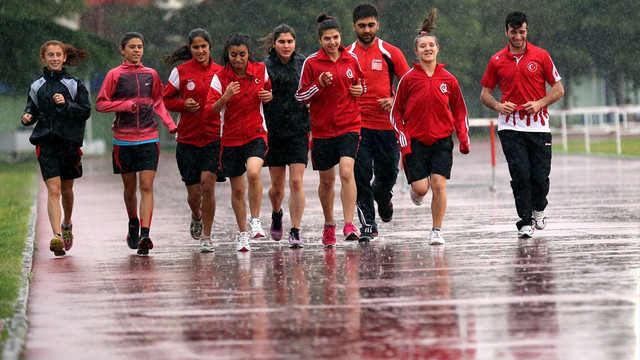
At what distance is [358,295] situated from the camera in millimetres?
8922

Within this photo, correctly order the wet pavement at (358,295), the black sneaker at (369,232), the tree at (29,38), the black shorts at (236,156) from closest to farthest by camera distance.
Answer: the wet pavement at (358,295) → the black shorts at (236,156) → the black sneaker at (369,232) → the tree at (29,38)

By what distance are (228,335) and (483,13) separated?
2284 inches

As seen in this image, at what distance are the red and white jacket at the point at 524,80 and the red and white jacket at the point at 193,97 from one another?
2657mm

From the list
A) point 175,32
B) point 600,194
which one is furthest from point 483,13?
point 600,194

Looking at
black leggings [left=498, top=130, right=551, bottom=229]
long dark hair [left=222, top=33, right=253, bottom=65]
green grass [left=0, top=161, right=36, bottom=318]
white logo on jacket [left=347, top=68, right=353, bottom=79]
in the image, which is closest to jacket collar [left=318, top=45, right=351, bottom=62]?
white logo on jacket [left=347, top=68, right=353, bottom=79]

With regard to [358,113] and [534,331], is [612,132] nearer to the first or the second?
[358,113]

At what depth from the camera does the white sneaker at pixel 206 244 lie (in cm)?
1239

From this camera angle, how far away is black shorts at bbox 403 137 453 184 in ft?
40.5

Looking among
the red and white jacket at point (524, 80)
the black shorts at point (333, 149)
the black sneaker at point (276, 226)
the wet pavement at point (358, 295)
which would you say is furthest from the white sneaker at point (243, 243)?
the red and white jacket at point (524, 80)

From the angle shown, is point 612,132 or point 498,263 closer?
point 498,263

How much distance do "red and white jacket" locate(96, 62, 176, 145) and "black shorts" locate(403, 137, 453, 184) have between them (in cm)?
223

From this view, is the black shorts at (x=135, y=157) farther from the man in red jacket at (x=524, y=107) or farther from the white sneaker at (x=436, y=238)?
the man in red jacket at (x=524, y=107)

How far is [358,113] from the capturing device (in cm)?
1247

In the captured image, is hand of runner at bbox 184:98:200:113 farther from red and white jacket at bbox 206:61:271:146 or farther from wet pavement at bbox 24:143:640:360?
wet pavement at bbox 24:143:640:360
